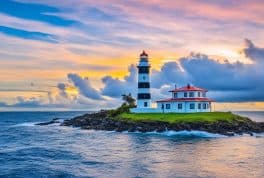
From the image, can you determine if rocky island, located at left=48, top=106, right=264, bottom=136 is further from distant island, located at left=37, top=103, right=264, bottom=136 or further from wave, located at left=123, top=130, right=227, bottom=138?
wave, located at left=123, top=130, right=227, bottom=138

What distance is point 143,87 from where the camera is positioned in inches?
3250

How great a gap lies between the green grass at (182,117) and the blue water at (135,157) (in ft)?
29.0

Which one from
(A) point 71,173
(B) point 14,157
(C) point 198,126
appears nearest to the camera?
(A) point 71,173

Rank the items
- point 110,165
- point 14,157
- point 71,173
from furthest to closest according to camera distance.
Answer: point 14,157 → point 110,165 → point 71,173

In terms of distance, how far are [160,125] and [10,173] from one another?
3770 cm

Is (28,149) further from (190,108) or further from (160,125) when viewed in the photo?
(190,108)

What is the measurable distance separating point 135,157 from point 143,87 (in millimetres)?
41723

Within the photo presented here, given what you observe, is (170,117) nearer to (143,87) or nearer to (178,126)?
(178,126)

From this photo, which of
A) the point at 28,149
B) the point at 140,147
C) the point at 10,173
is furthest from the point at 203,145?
the point at 10,173

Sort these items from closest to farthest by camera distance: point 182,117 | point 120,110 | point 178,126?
point 178,126 → point 182,117 → point 120,110

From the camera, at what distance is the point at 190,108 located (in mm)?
78562

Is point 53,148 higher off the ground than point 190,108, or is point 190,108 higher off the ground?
point 190,108

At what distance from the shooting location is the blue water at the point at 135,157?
3356 cm

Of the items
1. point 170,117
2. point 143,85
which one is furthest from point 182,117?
point 143,85
